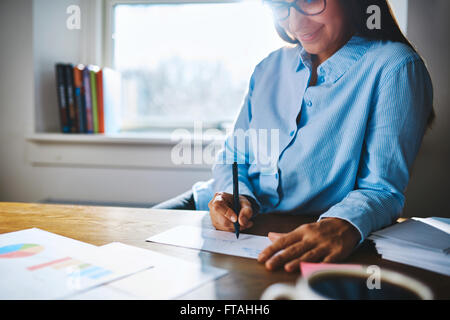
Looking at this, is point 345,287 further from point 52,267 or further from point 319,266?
point 52,267

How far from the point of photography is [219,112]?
1902 mm

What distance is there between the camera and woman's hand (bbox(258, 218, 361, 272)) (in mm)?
556

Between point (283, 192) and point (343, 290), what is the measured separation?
1.73ft

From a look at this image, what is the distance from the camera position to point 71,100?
1.70m

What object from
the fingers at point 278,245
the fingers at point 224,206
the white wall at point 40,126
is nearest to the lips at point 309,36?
the fingers at point 224,206

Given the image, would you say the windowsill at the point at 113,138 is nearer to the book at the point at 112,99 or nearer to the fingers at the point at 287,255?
the book at the point at 112,99

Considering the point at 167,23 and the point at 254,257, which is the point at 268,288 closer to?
the point at 254,257

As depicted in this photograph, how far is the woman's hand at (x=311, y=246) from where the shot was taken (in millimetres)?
556

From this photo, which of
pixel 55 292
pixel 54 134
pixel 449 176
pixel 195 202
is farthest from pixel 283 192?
pixel 54 134

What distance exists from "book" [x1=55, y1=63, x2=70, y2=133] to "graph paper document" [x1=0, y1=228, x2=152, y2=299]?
116cm

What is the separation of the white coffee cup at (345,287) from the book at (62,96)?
1.54 m

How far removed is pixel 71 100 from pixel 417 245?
1.57 metres

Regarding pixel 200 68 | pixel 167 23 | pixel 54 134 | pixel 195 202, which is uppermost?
pixel 167 23

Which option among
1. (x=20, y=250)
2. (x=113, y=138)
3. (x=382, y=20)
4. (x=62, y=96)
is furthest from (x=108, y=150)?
(x=382, y=20)
